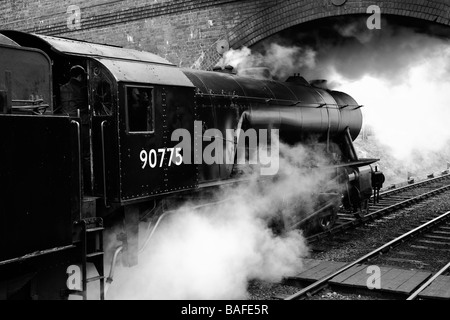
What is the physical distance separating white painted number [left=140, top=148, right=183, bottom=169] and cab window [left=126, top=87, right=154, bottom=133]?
0.75 ft

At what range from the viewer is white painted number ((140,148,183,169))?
481 centimetres

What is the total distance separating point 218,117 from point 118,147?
2.32m

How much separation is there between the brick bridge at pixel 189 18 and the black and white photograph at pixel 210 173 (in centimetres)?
5

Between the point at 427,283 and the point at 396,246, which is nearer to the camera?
the point at 427,283

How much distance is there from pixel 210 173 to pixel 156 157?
5.21 ft

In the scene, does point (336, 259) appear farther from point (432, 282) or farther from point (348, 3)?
point (348, 3)

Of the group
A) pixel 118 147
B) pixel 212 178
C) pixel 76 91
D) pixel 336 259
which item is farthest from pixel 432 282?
pixel 76 91

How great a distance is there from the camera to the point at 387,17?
1130 cm

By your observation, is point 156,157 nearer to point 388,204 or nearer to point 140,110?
point 140,110

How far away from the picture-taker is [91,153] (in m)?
4.66

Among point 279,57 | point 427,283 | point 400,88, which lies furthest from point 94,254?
point 400,88

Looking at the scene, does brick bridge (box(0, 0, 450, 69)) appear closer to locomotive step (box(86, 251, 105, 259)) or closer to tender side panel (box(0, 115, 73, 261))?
locomotive step (box(86, 251, 105, 259))

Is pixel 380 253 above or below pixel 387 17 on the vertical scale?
below

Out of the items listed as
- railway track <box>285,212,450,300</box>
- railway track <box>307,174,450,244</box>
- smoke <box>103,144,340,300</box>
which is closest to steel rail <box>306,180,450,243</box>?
railway track <box>307,174,450,244</box>
